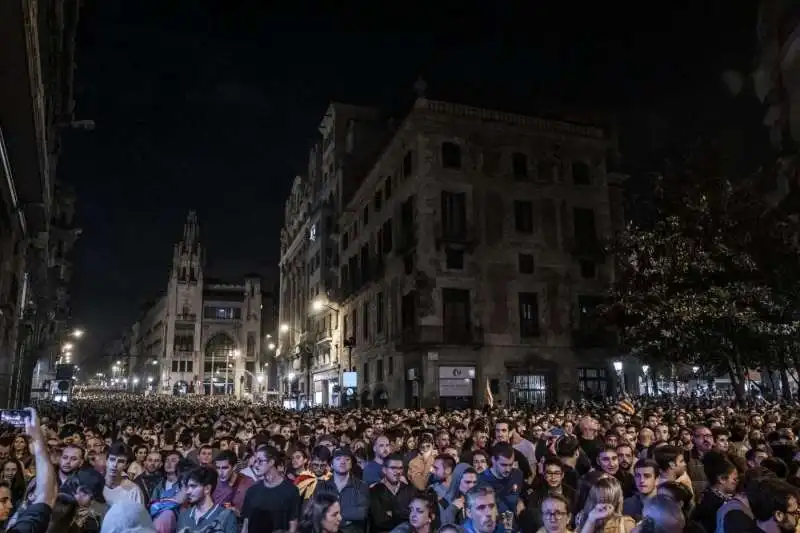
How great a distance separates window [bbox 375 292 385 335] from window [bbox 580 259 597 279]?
12860 millimetres

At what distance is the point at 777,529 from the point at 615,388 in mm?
35489

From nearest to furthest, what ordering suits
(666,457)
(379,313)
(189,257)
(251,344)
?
(666,457) → (379,313) → (251,344) → (189,257)

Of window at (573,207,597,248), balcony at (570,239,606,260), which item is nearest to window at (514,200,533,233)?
balcony at (570,239,606,260)

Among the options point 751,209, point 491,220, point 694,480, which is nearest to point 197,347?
point 491,220

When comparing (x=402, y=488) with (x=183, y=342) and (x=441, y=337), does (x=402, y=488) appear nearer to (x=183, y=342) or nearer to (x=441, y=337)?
(x=441, y=337)

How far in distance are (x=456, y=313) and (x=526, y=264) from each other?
5.40m

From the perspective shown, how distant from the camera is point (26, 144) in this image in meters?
18.8

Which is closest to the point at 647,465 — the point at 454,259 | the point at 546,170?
the point at 454,259

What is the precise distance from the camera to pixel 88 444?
33.4 feet

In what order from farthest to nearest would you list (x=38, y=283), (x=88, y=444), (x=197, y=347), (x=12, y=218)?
(x=197, y=347)
(x=38, y=283)
(x=12, y=218)
(x=88, y=444)

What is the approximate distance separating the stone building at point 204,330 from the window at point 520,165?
3567 inches

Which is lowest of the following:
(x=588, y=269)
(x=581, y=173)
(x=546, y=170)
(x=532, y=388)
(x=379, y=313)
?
(x=532, y=388)

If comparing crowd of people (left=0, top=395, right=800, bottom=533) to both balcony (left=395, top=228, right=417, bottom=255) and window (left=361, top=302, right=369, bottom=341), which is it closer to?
balcony (left=395, top=228, right=417, bottom=255)

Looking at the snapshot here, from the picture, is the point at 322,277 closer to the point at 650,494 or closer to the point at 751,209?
the point at 751,209
